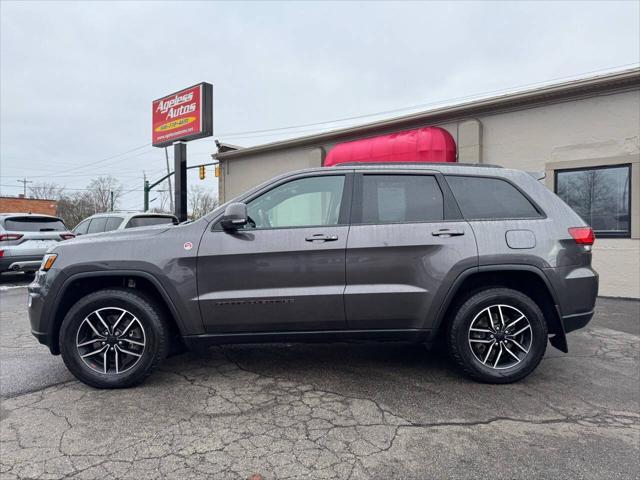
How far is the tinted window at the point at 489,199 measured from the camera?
3.54m

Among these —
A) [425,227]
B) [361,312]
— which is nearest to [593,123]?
[425,227]

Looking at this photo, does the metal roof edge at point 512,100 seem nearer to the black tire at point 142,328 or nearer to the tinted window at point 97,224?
the tinted window at point 97,224

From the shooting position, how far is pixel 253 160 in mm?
14852

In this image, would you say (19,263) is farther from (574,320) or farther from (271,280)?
(574,320)

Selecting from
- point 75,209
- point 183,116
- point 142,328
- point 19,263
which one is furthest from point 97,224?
point 75,209

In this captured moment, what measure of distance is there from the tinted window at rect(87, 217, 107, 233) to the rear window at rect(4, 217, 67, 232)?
3.90ft

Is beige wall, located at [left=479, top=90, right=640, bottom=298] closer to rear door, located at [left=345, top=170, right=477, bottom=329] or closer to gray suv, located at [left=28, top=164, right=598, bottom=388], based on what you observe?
gray suv, located at [left=28, top=164, right=598, bottom=388]

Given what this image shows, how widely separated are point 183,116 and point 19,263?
9346mm

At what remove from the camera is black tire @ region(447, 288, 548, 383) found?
3400 millimetres

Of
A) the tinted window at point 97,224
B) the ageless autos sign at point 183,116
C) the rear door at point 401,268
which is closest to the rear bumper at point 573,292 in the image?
the rear door at point 401,268

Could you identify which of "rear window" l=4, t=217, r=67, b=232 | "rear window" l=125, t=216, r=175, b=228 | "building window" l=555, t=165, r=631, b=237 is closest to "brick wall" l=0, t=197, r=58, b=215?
"rear window" l=4, t=217, r=67, b=232

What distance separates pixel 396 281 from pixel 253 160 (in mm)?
12304

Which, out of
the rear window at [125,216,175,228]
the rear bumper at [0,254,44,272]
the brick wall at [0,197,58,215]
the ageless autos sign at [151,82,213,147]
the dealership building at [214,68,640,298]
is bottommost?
the rear bumper at [0,254,44,272]

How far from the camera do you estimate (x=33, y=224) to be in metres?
9.59
